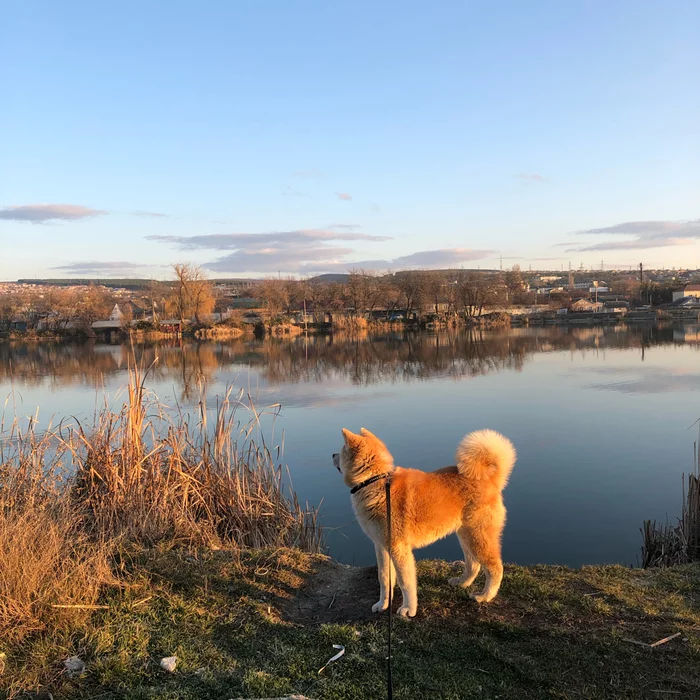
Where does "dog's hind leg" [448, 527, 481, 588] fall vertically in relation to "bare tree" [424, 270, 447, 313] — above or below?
below

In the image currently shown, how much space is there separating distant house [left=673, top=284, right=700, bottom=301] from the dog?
11294cm

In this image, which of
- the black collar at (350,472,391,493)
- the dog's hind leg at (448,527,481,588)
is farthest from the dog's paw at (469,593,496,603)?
the black collar at (350,472,391,493)

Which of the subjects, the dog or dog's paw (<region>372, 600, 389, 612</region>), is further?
dog's paw (<region>372, 600, 389, 612</region>)

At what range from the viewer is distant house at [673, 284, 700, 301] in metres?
101

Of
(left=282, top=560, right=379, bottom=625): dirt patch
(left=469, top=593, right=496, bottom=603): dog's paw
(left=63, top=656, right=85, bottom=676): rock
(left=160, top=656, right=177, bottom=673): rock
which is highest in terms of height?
(left=63, top=656, right=85, bottom=676): rock

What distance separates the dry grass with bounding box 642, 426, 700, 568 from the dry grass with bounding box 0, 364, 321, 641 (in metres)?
4.85

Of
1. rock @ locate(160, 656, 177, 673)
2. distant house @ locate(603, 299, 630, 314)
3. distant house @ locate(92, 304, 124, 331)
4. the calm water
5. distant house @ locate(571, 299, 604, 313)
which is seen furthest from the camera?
distant house @ locate(603, 299, 630, 314)

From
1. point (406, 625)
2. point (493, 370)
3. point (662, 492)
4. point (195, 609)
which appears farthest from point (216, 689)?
point (493, 370)

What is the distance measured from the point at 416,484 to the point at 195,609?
213cm

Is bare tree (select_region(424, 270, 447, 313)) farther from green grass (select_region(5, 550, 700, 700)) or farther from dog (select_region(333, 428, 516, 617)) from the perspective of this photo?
dog (select_region(333, 428, 516, 617))

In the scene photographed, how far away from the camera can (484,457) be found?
453cm

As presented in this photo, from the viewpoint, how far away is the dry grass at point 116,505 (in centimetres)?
432

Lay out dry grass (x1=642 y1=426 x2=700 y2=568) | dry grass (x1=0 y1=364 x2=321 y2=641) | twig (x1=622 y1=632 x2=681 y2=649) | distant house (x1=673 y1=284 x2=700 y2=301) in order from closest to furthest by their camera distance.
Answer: twig (x1=622 y1=632 x2=681 y2=649)
dry grass (x1=0 y1=364 x2=321 y2=641)
dry grass (x1=642 y1=426 x2=700 y2=568)
distant house (x1=673 y1=284 x2=700 y2=301)

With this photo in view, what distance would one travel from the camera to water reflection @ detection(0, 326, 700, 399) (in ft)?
101
